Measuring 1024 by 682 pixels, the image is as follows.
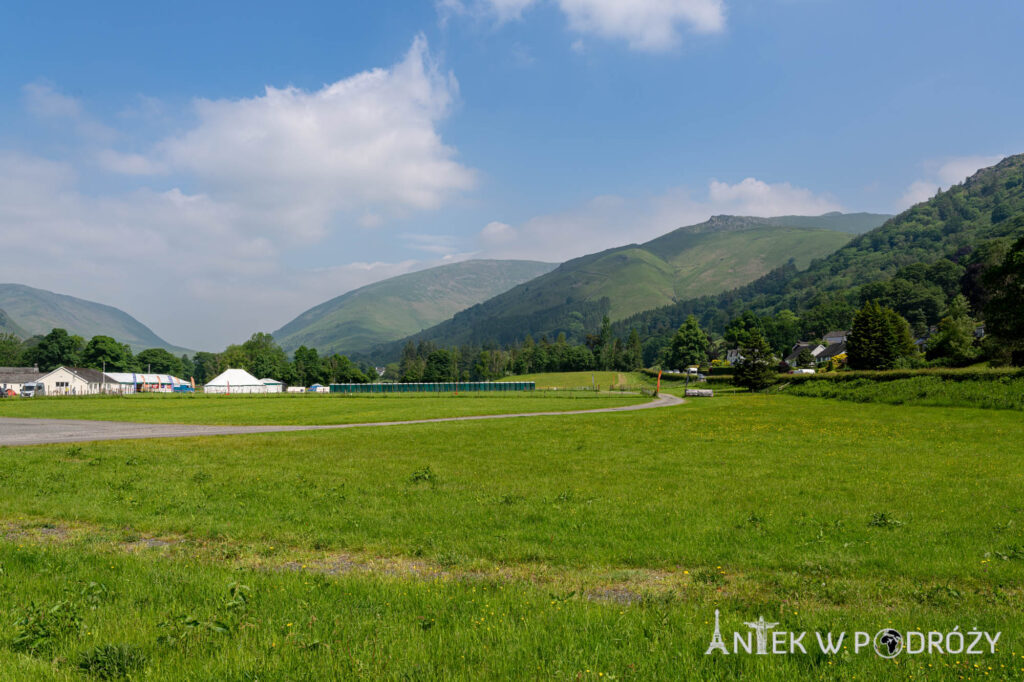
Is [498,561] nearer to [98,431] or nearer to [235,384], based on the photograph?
[98,431]

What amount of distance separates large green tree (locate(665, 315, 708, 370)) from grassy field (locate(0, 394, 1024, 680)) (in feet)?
506

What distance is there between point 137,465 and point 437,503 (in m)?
15.4

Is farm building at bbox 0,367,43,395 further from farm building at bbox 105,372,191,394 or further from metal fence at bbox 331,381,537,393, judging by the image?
metal fence at bbox 331,381,537,393

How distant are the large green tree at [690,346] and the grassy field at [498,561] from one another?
154305mm

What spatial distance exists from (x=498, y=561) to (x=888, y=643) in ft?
22.2

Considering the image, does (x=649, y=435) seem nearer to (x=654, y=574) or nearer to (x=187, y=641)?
(x=654, y=574)

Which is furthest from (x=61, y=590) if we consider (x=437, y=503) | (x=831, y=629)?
(x=831, y=629)

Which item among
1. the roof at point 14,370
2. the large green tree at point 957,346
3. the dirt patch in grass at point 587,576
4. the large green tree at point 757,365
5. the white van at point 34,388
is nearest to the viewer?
the dirt patch in grass at point 587,576

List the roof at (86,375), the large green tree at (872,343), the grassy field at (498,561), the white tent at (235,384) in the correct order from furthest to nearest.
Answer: the white tent at (235,384)
the roof at (86,375)
the large green tree at (872,343)
the grassy field at (498,561)

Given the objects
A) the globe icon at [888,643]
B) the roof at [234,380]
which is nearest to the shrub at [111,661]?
the globe icon at [888,643]

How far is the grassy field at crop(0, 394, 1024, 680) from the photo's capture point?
632 centimetres

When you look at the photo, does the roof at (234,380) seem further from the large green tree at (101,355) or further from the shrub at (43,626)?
the shrub at (43,626)

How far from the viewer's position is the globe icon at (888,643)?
645 centimetres

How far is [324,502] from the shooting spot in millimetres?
16344
